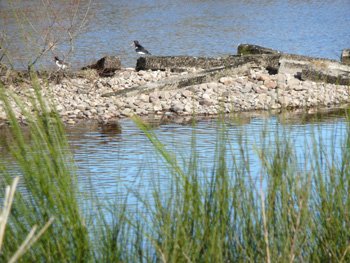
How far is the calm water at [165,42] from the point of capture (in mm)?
6180

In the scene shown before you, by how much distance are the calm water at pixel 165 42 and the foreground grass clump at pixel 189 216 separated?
141 millimetres

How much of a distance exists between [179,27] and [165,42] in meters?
3.78

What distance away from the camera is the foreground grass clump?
3211 millimetres

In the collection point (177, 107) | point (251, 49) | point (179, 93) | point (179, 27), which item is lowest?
point (177, 107)

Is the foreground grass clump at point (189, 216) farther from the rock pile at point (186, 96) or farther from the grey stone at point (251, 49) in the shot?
the grey stone at point (251, 49)

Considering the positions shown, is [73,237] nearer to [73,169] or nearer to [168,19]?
[73,169]

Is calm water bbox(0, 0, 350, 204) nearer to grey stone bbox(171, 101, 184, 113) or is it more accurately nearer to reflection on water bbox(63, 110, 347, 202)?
reflection on water bbox(63, 110, 347, 202)

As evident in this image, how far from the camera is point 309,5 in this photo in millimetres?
31234

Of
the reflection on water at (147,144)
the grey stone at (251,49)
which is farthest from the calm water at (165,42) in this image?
the grey stone at (251,49)

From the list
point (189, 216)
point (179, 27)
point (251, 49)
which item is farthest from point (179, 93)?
point (179, 27)

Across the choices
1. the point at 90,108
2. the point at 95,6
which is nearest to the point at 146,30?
the point at 95,6

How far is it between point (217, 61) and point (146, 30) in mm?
10263

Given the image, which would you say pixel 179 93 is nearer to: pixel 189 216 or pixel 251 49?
pixel 251 49

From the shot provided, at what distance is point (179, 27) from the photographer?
22.4 m
